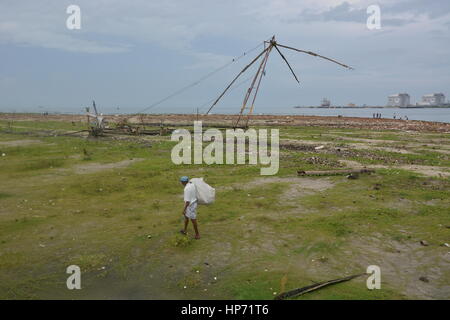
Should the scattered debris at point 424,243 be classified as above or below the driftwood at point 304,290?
above

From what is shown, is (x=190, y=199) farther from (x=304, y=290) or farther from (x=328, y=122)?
(x=328, y=122)

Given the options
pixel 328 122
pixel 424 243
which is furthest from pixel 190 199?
pixel 328 122

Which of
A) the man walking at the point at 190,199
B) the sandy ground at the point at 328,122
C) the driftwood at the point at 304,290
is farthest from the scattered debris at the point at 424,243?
the sandy ground at the point at 328,122

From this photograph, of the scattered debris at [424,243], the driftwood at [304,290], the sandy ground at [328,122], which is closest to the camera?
the driftwood at [304,290]

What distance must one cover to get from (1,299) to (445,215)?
1187cm

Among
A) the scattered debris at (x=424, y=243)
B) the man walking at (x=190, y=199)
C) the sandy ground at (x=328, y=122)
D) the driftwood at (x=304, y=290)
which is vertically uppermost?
the sandy ground at (x=328, y=122)

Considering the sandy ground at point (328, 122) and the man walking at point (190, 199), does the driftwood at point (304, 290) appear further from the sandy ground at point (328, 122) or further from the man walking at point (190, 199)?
the sandy ground at point (328, 122)

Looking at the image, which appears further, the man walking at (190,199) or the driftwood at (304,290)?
the man walking at (190,199)

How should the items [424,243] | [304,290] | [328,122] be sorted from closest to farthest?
1. [304,290]
2. [424,243]
3. [328,122]

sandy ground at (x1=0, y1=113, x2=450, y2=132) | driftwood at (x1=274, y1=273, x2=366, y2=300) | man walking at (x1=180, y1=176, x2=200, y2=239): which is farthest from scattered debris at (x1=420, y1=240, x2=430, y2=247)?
sandy ground at (x1=0, y1=113, x2=450, y2=132)

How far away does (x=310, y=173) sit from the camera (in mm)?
15805

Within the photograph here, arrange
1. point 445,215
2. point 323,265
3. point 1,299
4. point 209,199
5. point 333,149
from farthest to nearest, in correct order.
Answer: point 333,149, point 445,215, point 209,199, point 323,265, point 1,299
